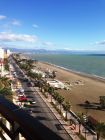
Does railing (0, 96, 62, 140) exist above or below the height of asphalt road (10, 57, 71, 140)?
above

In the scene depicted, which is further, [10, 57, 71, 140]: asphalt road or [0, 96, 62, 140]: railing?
[10, 57, 71, 140]: asphalt road

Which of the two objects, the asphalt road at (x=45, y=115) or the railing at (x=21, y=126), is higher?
the railing at (x=21, y=126)

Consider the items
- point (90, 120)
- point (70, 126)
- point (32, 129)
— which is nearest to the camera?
point (32, 129)

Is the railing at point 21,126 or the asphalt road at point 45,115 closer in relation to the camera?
the railing at point 21,126

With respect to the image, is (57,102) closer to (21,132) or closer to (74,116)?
(74,116)

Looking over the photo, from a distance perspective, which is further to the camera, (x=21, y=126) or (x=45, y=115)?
(x=45, y=115)

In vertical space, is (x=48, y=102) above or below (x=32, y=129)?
below

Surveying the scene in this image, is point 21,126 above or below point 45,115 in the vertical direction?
above

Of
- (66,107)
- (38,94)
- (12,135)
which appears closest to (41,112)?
(66,107)
